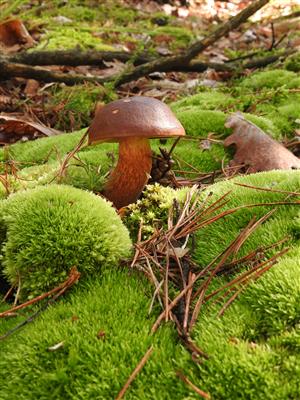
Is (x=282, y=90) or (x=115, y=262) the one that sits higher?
(x=115, y=262)

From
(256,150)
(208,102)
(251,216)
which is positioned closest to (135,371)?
(251,216)

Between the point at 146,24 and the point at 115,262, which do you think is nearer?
the point at 115,262

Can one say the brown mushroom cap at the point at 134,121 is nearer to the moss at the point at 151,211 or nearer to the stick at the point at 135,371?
the moss at the point at 151,211

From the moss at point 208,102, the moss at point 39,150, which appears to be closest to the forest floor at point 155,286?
the moss at point 39,150

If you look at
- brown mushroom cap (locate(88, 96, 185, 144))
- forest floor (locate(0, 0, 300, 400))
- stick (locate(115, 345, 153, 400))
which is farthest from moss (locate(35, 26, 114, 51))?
stick (locate(115, 345, 153, 400))

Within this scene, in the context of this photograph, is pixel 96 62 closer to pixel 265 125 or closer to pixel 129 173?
pixel 265 125

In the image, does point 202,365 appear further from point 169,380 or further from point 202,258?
point 202,258

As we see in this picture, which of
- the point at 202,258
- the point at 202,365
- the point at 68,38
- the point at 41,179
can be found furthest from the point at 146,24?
the point at 202,365

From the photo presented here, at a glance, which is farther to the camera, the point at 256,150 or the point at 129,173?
the point at 256,150
